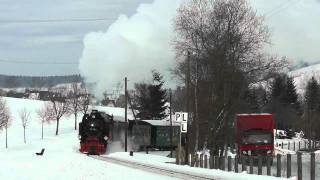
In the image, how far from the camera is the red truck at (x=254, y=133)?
153 ft

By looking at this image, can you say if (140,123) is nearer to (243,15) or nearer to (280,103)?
(243,15)

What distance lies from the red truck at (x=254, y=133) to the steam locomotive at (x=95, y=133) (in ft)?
41.1

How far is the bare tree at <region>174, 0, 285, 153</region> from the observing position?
47344 millimetres

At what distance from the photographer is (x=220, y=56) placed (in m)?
47.5

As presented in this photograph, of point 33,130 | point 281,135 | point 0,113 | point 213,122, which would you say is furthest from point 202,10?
point 33,130

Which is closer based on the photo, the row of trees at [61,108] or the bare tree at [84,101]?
the row of trees at [61,108]

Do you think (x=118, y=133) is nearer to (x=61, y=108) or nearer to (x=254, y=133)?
(x=254, y=133)

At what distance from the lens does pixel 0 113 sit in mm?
112688

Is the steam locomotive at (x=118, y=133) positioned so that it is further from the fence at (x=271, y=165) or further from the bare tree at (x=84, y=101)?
the bare tree at (x=84, y=101)

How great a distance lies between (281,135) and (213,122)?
84705mm

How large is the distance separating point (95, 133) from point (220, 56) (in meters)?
13.5

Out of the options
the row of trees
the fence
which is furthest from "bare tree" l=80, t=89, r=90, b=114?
the fence

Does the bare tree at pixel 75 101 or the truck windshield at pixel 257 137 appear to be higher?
the bare tree at pixel 75 101

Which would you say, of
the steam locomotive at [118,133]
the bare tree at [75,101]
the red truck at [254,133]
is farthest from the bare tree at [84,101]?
the red truck at [254,133]
